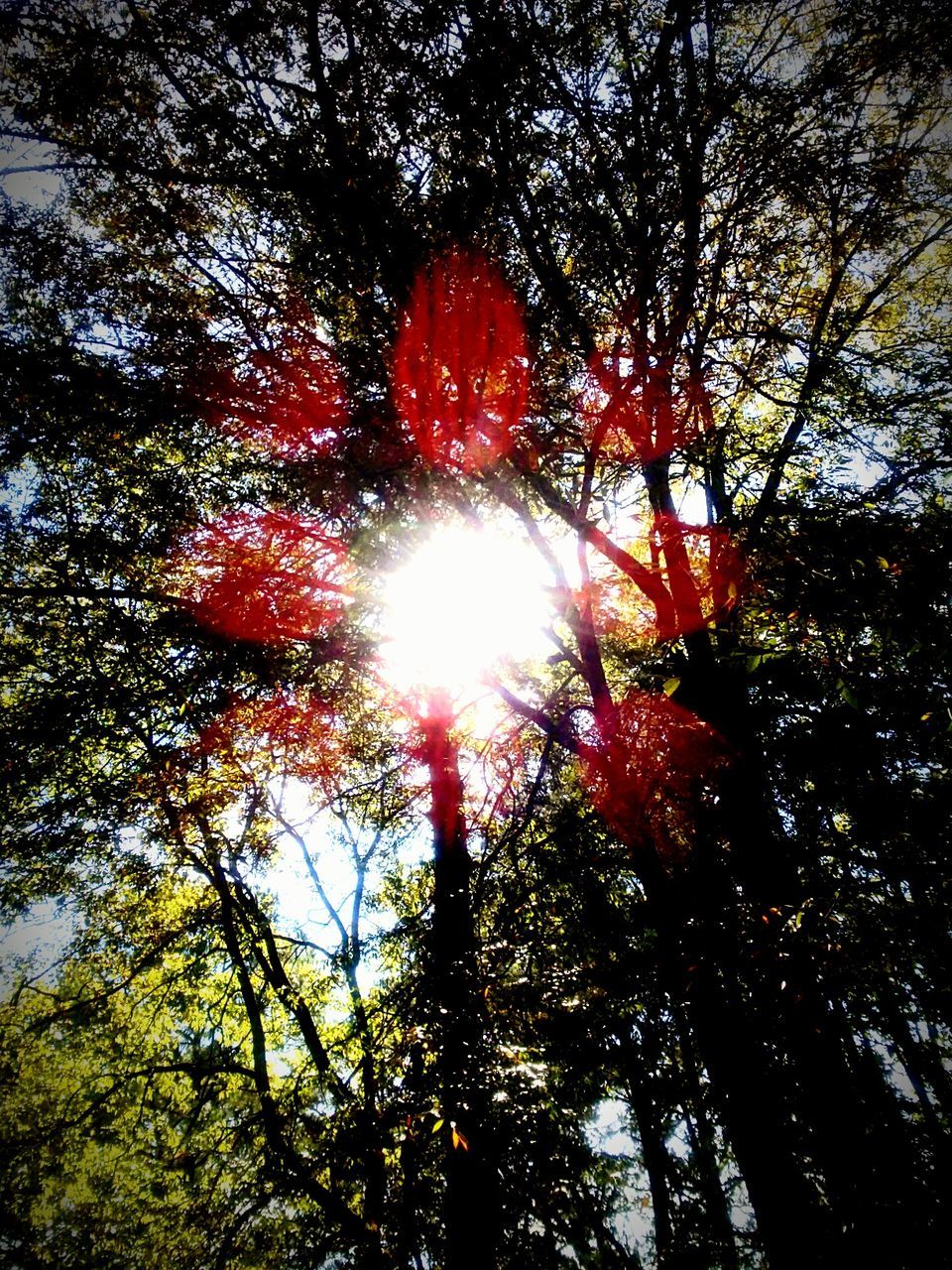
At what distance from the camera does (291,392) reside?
6836 millimetres

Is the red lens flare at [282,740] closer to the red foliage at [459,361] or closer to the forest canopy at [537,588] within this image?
the forest canopy at [537,588]

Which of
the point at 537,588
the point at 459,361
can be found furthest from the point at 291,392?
the point at 537,588

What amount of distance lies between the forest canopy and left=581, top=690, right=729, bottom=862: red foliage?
0.06 meters

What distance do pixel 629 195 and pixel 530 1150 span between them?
8.51 metres

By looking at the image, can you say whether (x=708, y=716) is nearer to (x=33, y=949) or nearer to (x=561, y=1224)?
(x=561, y=1224)

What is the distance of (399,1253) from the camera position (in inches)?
141

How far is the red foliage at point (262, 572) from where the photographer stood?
7195 mm

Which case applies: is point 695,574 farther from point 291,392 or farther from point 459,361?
point 291,392

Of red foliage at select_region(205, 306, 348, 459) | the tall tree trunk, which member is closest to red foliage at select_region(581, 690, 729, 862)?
the tall tree trunk

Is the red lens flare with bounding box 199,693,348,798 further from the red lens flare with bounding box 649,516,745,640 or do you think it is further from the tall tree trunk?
the red lens flare with bounding box 649,516,745,640

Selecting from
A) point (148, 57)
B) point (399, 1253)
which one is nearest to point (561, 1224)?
point (399, 1253)

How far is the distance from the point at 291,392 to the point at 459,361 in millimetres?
2287

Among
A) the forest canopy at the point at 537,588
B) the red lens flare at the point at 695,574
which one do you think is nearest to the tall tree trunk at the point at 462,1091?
the forest canopy at the point at 537,588

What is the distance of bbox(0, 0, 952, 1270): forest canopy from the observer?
386 cm
